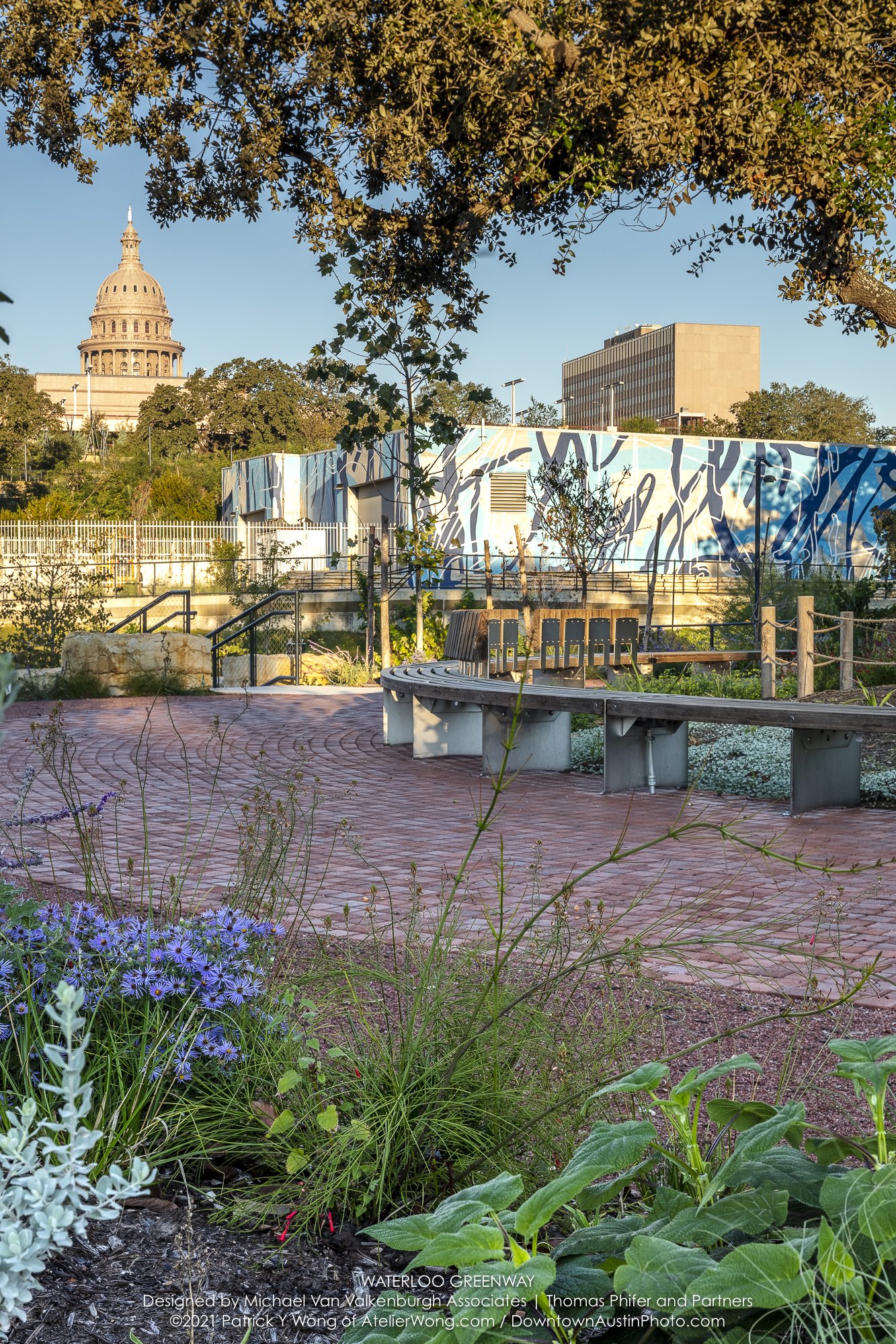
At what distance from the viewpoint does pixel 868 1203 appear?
138cm

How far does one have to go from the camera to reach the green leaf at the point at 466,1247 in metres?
1.40

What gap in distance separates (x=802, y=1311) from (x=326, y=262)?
10872 millimetres

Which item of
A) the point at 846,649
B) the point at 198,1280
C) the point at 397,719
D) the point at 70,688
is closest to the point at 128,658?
the point at 70,688

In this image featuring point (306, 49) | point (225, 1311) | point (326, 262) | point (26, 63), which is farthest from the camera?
point (326, 262)

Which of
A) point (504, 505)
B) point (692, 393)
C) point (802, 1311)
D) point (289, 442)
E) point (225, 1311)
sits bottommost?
point (225, 1311)

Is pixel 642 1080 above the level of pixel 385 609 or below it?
below

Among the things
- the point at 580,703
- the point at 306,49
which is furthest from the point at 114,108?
the point at 580,703

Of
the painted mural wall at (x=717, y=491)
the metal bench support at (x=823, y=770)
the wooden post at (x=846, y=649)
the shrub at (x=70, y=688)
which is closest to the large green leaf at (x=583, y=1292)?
the metal bench support at (x=823, y=770)

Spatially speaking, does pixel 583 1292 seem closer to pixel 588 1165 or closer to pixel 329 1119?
pixel 588 1165

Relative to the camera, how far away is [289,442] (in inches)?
2795

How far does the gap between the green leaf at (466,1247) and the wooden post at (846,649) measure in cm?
826

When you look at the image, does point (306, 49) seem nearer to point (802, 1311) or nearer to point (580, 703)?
point (580, 703)

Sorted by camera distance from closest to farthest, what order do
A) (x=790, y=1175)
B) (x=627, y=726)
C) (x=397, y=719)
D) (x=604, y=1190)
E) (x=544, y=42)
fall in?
(x=790, y=1175), (x=604, y=1190), (x=627, y=726), (x=544, y=42), (x=397, y=719)

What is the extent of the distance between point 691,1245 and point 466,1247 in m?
0.35
